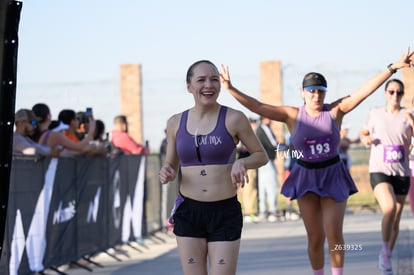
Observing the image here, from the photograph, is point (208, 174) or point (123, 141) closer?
point (208, 174)

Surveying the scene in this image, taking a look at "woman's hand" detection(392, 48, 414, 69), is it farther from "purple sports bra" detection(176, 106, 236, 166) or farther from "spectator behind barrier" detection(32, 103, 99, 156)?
"spectator behind barrier" detection(32, 103, 99, 156)

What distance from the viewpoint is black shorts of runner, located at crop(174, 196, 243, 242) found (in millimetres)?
8633

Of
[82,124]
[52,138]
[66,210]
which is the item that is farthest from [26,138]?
[82,124]

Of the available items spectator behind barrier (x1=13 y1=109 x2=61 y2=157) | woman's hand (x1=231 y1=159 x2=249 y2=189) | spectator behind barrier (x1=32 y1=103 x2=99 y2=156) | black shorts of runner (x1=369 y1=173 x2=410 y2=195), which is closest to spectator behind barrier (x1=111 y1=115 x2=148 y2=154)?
spectator behind barrier (x1=32 y1=103 x2=99 y2=156)

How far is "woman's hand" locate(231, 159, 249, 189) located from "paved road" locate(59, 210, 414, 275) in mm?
5198

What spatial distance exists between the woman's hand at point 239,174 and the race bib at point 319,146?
324cm

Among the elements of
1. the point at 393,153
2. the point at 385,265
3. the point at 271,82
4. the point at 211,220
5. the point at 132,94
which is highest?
the point at 271,82

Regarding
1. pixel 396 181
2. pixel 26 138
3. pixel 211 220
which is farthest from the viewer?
pixel 396 181

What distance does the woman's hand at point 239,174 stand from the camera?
8.27 m

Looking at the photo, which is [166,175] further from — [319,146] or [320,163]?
[320,163]

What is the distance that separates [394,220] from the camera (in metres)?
14.0

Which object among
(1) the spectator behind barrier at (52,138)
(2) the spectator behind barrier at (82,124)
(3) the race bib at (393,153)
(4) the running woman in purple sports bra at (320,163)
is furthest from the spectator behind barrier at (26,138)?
(3) the race bib at (393,153)

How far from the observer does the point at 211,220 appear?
8664 millimetres

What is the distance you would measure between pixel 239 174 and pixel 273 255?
9405 mm
